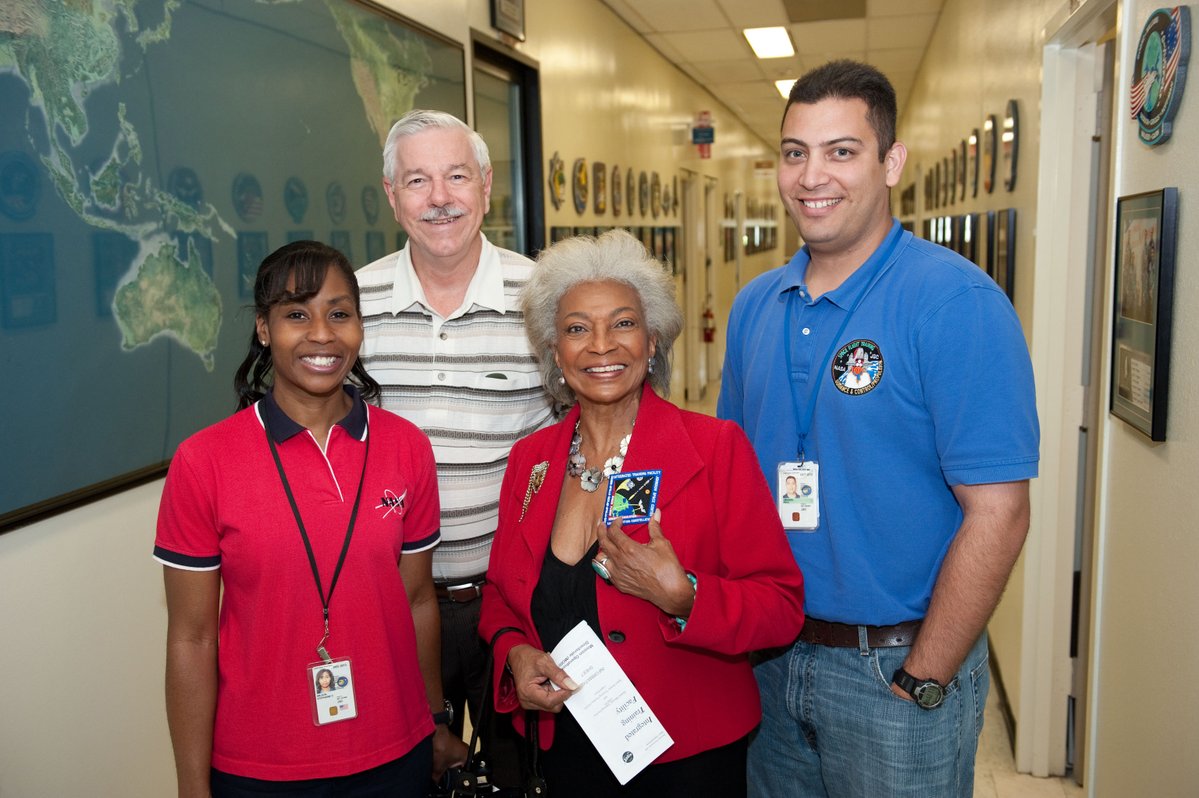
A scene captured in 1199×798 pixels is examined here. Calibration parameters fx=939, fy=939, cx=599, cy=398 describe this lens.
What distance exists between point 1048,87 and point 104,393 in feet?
9.84

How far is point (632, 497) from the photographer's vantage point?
1.62 metres

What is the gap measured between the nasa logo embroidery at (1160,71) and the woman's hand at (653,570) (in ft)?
4.33

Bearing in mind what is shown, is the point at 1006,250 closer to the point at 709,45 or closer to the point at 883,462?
the point at 883,462

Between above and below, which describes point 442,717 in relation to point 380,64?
below

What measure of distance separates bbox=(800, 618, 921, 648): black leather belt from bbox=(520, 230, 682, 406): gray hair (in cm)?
53

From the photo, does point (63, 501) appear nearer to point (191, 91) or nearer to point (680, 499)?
point (191, 91)

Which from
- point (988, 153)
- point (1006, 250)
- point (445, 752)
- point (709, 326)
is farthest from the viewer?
point (709, 326)

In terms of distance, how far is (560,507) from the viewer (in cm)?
175

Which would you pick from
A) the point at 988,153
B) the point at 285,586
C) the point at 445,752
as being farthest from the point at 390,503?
the point at 988,153

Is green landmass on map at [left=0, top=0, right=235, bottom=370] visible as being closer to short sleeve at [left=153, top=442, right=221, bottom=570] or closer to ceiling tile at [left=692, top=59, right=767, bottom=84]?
short sleeve at [left=153, top=442, right=221, bottom=570]

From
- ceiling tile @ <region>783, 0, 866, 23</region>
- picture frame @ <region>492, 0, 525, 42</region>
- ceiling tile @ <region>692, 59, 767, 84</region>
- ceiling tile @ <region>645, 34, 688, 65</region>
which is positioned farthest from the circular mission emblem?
ceiling tile @ <region>692, 59, 767, 84</region>

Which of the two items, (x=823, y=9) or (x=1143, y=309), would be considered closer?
(x=1143, y=309)

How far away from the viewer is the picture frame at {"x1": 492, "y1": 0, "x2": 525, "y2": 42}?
5.01m

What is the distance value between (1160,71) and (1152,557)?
3.28ft
